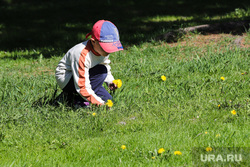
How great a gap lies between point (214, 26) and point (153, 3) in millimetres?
5094

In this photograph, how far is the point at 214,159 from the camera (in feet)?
9.15

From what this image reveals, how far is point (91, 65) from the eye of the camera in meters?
3.88

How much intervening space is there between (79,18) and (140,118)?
24.4 feet

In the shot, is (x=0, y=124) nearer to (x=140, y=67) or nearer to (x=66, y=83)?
(x=66, y=83)

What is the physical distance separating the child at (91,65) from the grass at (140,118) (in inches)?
9.0

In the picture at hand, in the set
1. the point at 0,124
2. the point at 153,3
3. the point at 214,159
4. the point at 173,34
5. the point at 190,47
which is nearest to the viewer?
the point at 214,159

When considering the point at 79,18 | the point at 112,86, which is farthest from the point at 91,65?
the point at 79,18

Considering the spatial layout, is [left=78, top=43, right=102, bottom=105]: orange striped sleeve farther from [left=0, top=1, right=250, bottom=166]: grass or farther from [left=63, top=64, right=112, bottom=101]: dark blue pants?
[left=63, top=64, right=112, bottom=101]: dark blue pants

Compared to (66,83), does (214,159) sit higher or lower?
lower

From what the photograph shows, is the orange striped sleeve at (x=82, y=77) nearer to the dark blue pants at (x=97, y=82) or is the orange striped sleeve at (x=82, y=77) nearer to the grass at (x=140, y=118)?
the grass at (x=140, y=118)

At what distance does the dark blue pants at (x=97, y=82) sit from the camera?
159 inches

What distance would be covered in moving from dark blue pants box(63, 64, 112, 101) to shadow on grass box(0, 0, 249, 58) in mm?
3310

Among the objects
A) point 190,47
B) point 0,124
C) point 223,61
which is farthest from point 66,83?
point 190,47

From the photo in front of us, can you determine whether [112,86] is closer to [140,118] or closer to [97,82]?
[97,82]
